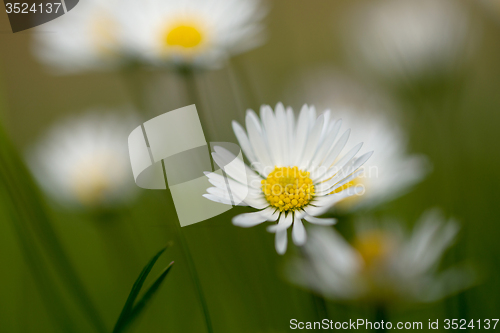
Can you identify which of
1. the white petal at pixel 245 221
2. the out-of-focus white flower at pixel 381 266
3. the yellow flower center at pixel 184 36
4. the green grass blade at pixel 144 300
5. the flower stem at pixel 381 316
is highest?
the yellow flower center at pixel 184 36

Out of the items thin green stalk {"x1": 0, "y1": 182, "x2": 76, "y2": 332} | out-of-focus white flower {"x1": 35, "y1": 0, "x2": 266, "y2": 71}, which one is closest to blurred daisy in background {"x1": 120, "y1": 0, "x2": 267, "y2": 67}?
out-of-focus white flower {"x1": 35, "y1": 0, "x2": 266, "y2": 71}

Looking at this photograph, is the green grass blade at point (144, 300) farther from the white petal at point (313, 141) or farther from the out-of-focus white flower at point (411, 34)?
the out-of-focus white flower at point (411, 34)

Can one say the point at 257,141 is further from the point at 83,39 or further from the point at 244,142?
the point at 83,39

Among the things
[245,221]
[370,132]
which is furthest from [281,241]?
[370,132]

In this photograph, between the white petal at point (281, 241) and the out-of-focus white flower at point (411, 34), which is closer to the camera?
the white petal at point (281, 241)

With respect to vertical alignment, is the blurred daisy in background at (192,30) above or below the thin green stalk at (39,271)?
above

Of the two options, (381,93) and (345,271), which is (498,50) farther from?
(345,271)

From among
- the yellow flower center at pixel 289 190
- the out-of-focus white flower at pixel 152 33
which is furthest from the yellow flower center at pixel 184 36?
the yellow flower center at pixel 289 190
